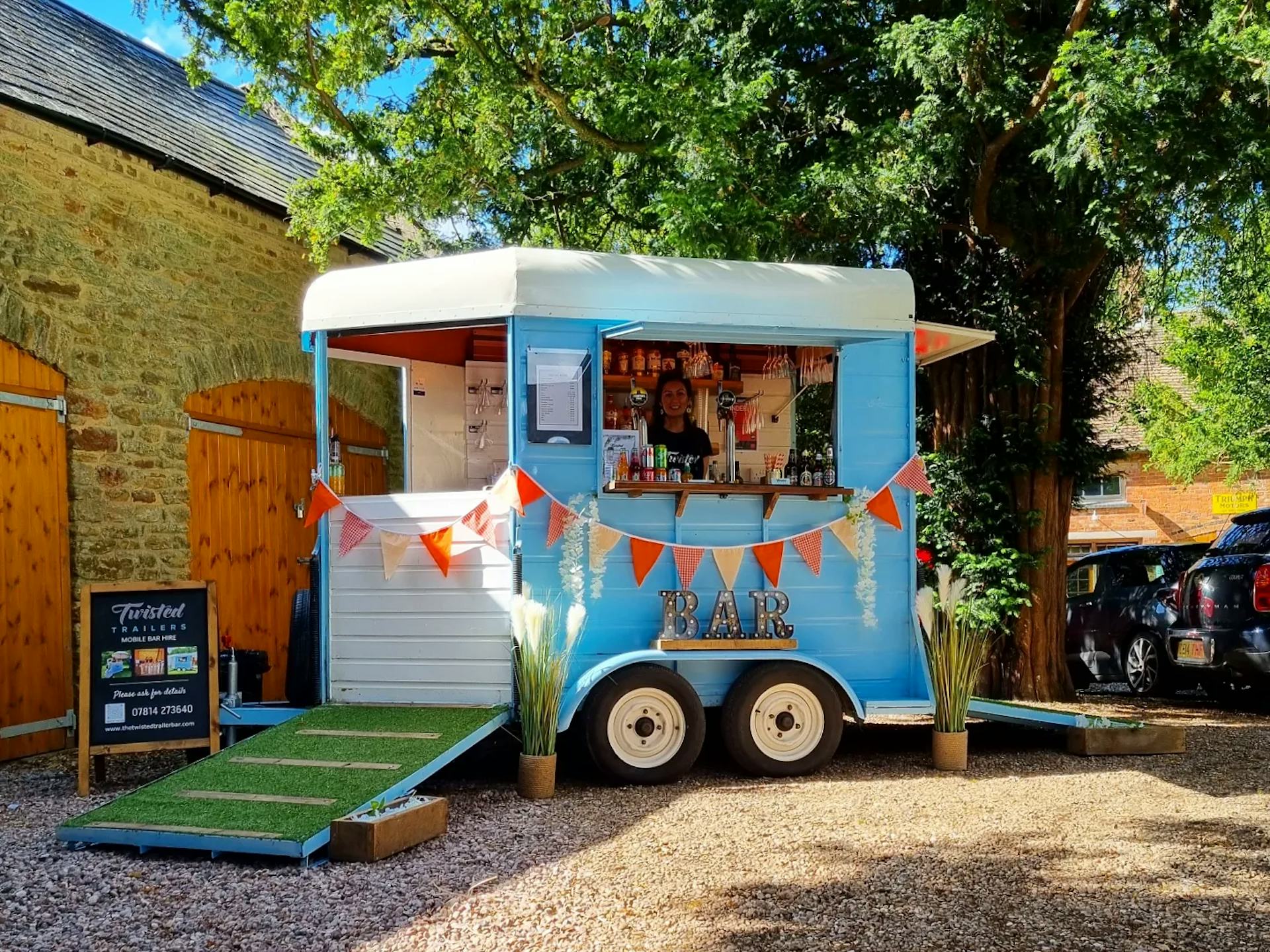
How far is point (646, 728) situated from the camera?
7.35 m

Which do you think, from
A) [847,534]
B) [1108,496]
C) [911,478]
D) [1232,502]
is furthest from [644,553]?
[1108,496]

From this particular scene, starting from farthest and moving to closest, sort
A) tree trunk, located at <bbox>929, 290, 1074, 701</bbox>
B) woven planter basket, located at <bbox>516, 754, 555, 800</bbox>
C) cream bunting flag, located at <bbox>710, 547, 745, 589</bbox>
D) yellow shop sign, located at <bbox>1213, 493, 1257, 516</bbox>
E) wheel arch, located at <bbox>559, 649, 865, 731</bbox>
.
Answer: yellow shop sign, located at <bbox>1213, 493, 1257, 516</bbox> → tree trunk, located at <bbox>929, 290, 1074, 701</bbox> → cream bunting flag, located at <bbox>710, 547, 745, 589</bbox> → wheel arch, located at <bbox>559, 649, 865, 731</bbox> → woven planter basket, located at <bbox>516, 754, 555, 800</bbox>

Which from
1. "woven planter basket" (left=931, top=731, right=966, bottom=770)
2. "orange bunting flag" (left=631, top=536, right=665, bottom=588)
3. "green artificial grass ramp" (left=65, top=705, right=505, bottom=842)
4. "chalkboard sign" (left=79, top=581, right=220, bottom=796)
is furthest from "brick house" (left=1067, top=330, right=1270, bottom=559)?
"chalkboard sign" (left=79, top=581, right=220, bottom=796)

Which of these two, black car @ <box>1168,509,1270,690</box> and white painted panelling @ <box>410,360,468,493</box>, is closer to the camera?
white painted panelling @ <box>410,360,468,493</box>

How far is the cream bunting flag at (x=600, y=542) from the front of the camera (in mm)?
7570

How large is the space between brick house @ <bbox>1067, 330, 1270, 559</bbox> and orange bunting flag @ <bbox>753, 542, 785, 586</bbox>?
21420 mm

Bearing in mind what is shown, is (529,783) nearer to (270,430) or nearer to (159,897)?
(159,897)

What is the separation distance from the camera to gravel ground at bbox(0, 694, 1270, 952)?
4.45 metres

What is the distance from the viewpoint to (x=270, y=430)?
11.0m

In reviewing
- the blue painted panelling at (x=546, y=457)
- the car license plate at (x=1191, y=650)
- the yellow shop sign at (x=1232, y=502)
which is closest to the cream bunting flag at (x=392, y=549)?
the blue painted panelling at (x=546, y=457)

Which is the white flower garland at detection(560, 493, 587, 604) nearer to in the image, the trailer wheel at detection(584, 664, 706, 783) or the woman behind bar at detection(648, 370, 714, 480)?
the trailer wheel at detection(584, 664, 706, 783)

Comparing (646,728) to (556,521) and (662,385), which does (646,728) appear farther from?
(662,385)

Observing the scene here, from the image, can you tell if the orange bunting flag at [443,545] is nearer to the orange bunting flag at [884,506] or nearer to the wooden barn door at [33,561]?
the orange bunting flag at [884,506]

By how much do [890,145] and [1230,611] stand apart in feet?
14.9
